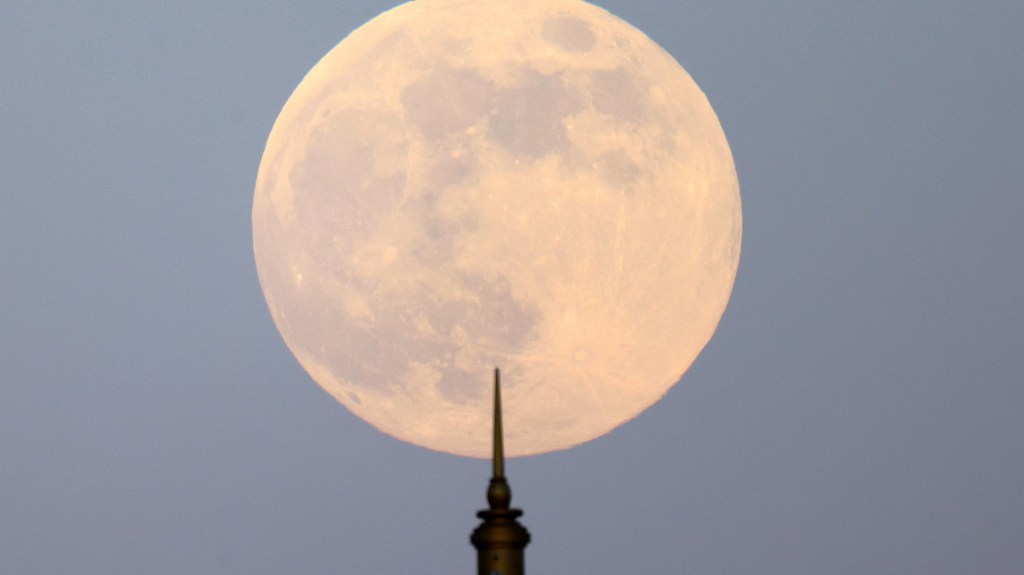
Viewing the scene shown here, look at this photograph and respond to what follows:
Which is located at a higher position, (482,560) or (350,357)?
(350,357)

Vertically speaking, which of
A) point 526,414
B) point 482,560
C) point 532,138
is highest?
point 532,138

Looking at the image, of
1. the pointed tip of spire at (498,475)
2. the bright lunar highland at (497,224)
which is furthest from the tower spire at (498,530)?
the bright lunar highland at (497,224)

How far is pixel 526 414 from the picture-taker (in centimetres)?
1580

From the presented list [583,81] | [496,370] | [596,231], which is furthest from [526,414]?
[583,81]

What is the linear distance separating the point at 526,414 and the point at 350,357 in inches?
54.4

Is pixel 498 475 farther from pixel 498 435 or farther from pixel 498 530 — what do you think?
pixel 498 530

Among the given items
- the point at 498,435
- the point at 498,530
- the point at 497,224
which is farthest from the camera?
the point at 498,435

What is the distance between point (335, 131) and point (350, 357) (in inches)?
66.5

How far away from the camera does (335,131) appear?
15.8m

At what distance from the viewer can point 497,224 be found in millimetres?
15102

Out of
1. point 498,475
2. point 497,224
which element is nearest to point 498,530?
point 498,475

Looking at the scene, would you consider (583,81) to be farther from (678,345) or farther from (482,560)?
(482,560)

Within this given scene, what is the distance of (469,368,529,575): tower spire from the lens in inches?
604

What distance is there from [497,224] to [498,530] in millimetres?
2243
